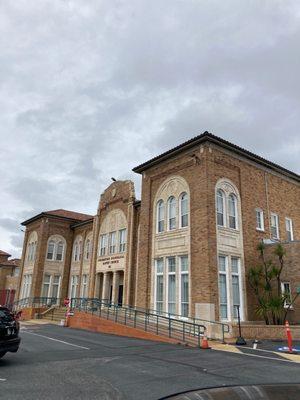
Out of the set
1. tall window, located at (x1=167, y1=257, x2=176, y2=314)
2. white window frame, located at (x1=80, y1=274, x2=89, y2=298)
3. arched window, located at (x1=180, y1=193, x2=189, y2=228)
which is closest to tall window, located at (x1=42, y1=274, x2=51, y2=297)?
white window frame, located at (x1=80, y1=274, x2=89, y2=298)

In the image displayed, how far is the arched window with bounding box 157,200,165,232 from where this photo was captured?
22656 mm

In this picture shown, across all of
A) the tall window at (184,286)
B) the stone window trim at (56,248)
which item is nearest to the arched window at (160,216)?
the tall window at (184,286)

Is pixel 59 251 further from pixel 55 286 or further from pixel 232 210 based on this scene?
pixel 232 210

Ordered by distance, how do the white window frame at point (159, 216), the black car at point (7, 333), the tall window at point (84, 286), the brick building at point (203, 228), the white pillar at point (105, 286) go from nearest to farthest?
the black car at point (7, 333) → the brick building at point (203, 228) → the white window frame at point (159, 216) → the white pillar at point (105, 286) → the tall window at point (84, 286)

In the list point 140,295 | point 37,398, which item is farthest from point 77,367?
point 140,295

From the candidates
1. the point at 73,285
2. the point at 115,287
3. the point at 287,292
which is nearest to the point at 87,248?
the point at 73,285

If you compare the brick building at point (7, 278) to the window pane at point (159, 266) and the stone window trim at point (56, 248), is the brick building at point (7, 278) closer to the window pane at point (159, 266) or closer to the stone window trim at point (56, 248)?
the stone window trim at point (56, 248)

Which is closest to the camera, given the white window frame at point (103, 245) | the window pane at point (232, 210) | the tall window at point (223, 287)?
the tall window at point (223, 287)

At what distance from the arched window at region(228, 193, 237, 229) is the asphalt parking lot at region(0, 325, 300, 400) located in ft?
28.7

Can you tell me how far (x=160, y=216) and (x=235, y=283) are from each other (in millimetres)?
6308

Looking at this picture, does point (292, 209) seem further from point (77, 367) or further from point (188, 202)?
point (77, 367)

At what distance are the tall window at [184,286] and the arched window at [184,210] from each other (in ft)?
6.62

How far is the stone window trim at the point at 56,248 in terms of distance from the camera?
1499 inches

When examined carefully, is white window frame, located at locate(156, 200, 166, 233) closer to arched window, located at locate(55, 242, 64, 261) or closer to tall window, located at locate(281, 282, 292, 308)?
tall window, located at locate(281, 282, 292, 308)
